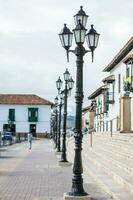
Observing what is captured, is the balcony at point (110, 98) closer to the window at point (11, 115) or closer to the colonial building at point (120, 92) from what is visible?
the colonial building at point (120, 92)

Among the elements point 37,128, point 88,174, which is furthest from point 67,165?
point 37,128

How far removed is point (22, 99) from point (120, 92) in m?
82.7

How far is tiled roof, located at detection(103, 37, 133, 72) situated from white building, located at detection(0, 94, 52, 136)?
70.6 meters

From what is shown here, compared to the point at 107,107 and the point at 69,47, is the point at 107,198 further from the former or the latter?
the point at 107,107

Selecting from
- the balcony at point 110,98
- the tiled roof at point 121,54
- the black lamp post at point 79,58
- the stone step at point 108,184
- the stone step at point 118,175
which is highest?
the tiled roof at point 121,54

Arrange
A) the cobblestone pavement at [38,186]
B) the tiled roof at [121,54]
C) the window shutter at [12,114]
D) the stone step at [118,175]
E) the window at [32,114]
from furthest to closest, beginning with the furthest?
1. the window shutter at [12,114]
2. the window at [32,114]
3. the tiled roof at [121,54]
4. the stone step at [118,175]
5. the cobblestone pavement at [38,186]

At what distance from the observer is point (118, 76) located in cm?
4531

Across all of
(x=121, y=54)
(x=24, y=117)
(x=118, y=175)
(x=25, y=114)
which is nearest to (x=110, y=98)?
(x=121, y=54)

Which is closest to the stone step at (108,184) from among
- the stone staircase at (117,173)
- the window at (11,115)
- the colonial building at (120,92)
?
the stone staircase at (117,173)

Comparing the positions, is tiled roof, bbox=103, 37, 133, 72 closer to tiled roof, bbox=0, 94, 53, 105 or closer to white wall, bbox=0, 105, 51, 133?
white wall, bbox=0, 105, 51, 133

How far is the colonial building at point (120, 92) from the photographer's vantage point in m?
32.6

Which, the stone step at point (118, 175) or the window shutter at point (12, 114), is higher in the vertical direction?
the window shutter at point (12, 114)

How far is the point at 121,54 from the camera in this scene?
40.6 m

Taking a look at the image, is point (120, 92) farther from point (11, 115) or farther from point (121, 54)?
point (11, 115)
